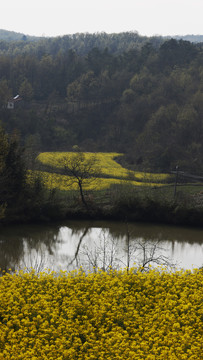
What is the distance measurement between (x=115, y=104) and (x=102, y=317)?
279 ft

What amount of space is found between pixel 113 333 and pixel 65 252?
52.8 ft

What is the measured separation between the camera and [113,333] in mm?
12328

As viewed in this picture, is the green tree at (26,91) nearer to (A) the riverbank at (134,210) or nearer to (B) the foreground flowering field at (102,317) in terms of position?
(A) the riverbank at (134,210)

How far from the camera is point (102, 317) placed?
554 inches

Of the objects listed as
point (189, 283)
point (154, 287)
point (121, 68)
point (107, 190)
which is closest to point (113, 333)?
point (154, 287)

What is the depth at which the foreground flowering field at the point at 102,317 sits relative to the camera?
37.5ft

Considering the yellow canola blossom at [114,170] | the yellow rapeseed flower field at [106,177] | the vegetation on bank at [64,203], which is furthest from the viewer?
the yellow canola blossom at [114,170]

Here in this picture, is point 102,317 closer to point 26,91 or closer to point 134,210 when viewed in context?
point 134,210

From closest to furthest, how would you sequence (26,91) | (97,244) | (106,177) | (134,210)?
(97,244), (134,210), (106,177), (26,91)

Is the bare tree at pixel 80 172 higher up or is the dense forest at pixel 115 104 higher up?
→ the dense forest at pixel 115 104

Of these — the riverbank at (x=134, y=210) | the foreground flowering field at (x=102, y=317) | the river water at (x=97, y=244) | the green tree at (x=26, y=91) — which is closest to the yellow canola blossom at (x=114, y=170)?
the riverbank at (x=134, y=210)

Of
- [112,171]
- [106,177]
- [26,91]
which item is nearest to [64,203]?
[106,177]

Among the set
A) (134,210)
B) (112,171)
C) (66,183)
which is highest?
(112,171)

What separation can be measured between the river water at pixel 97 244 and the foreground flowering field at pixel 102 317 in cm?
750
